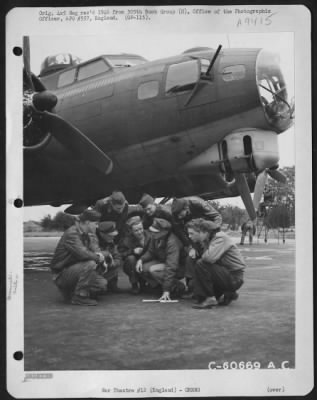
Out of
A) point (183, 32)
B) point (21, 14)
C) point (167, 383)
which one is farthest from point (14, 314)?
point (183, 32)

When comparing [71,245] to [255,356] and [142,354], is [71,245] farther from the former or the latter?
[255,356]

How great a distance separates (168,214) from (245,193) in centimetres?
62

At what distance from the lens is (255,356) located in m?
3.20

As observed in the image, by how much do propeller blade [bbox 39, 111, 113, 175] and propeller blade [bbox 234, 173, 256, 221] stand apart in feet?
A: 3.32

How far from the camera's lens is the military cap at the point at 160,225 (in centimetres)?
339

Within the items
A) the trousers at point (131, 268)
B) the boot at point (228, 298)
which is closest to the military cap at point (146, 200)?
the trousers at point (131, 268)

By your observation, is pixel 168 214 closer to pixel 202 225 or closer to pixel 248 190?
pixel 202 225

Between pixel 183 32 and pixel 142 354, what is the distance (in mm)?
2386

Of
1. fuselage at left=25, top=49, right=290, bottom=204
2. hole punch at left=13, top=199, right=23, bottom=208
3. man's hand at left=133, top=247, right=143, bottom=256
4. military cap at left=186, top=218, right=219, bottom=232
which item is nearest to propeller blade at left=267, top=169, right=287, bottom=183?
fuselage at left=25, top=49, right=290, bottom=204

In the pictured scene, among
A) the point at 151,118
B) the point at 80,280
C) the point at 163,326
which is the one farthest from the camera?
the point at 151,118

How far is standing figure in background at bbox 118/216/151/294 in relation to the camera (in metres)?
3.40

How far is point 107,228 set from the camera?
3383 mm

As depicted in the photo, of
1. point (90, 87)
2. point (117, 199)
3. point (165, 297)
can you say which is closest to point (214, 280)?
point (165, 297)

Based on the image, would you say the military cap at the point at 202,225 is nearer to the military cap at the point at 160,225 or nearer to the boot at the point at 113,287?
the military cap at the point at 160,225
